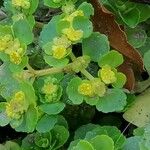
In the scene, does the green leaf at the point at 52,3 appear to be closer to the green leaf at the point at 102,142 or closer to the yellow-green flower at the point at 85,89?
the yellow-green flower at the point at 85,89

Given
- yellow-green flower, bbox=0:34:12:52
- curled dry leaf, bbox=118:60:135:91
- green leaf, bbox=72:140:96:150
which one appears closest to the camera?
green leaf, bbox=72:140:96:150

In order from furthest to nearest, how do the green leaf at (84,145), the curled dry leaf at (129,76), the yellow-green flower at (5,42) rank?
the curled dry leaf at (129,76)
the yellow-green flower at (5,42)
the green leaf at (84,145)

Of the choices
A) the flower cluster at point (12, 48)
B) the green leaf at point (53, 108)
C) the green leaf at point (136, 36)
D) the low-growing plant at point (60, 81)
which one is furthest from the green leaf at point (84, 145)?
the green leaf at point (136, 36)

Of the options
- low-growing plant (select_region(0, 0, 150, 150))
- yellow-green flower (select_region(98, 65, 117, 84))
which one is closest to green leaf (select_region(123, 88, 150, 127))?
low-growing plant (select_region(0, 0, 150, 150))

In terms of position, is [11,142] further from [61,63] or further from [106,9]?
[106,9]

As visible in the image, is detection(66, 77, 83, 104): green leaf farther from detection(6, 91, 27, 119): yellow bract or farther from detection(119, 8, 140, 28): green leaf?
detection(119, 8, 140, 28): green leaf
